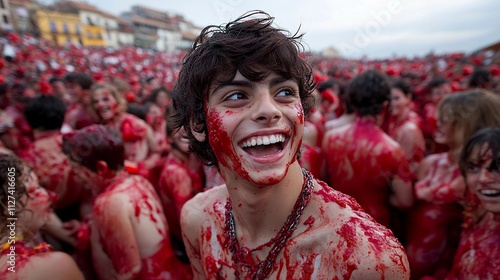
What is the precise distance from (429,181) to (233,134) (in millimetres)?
2187

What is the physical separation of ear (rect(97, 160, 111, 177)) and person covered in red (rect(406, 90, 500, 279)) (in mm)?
2583

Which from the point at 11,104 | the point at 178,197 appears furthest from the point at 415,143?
the point at 11,104

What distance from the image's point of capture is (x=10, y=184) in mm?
1878

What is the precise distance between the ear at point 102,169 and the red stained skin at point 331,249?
3.99ft

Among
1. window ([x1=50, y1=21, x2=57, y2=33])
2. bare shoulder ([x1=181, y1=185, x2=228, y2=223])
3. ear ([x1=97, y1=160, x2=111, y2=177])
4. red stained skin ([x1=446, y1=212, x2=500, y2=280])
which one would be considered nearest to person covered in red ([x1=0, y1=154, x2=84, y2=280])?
ear ([x1=97, y1=160, x2=111, y2=177])

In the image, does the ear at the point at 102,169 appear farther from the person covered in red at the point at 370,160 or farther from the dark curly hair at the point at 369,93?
the dark curly hair at the point at 369,93

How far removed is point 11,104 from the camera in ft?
17.3

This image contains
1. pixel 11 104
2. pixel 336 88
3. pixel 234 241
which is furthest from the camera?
pixel 336 88

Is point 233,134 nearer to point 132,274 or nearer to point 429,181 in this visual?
point 132,274

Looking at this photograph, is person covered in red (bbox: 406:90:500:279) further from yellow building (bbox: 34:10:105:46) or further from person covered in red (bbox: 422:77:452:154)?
yellow building (bbox: 34:10:105:46)

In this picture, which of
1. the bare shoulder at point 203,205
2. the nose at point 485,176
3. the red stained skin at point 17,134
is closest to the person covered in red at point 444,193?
the nose at point 485,176

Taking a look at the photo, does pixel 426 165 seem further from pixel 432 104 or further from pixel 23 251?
pixel 432 104

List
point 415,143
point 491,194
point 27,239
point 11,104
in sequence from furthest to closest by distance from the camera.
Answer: point 11,104, point 415,143, point 27,239, point 491,194

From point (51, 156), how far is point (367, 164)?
3.28 meters
